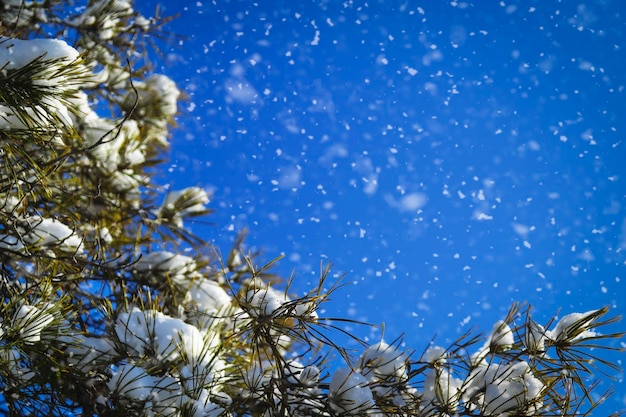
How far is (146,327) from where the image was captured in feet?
5.82

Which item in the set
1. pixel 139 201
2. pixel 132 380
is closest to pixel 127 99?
pixel 139 201

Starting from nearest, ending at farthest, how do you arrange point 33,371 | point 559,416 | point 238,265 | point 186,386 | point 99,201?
point 559,416 → point 186,386 → point 33,371 → point 99,201 → point 238,265

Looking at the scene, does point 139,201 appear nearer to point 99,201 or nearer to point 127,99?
point 99,201

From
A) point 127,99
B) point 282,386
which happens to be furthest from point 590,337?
point 127,99

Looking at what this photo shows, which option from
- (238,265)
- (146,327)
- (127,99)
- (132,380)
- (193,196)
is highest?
(127,99)

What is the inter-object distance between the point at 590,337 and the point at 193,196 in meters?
1.91

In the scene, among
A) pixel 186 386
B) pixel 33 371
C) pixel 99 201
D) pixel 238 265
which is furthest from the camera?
pixel 238 265

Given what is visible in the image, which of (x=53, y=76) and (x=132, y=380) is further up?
(x=53, y=76)

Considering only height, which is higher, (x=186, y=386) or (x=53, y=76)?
(x=53, y=76)

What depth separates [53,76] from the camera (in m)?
1.54

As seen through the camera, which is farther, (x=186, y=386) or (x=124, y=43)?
(x=124, y=43)

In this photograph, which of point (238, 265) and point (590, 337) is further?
point (238, 265)

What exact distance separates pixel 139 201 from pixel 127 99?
0.72 m

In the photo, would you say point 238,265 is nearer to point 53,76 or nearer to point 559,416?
point 53,76
